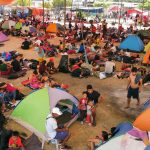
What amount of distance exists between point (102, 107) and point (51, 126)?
3597 millimetres

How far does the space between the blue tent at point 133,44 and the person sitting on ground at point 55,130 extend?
12142 millimetres

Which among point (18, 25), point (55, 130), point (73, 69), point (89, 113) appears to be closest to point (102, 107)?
point (89, 113)

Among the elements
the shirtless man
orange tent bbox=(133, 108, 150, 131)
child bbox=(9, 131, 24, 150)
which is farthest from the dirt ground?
orange tent bbox=(133, 108, 150, 131)

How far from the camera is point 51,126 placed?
784 centimetres

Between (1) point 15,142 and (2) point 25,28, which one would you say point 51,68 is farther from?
(2) point 25,28

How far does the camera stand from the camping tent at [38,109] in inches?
352

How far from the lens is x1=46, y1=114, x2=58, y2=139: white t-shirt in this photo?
7809 millimetres

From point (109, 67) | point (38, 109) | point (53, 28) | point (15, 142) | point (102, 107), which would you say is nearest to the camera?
point (15, 142)

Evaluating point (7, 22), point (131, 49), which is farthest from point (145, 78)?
point (7, 22)

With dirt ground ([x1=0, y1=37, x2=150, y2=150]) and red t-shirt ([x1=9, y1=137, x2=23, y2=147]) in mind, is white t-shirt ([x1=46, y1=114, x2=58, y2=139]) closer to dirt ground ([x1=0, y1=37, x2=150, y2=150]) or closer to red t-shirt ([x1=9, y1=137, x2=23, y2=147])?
dirt ground ([x1=0, y1=37, x2=150, y2=150])

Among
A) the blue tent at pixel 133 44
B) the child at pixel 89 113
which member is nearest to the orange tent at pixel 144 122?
the child at pixel 89 113

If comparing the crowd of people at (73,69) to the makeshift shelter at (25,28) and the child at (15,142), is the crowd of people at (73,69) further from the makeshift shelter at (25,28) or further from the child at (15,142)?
the makeshift shelter at (25,28)

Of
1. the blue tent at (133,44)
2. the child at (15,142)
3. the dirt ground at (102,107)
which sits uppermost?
the blue tent at (133,44)

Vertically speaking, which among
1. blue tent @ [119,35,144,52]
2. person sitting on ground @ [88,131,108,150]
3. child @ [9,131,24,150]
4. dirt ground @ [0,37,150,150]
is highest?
blue tent @ [119,35,144,52]
